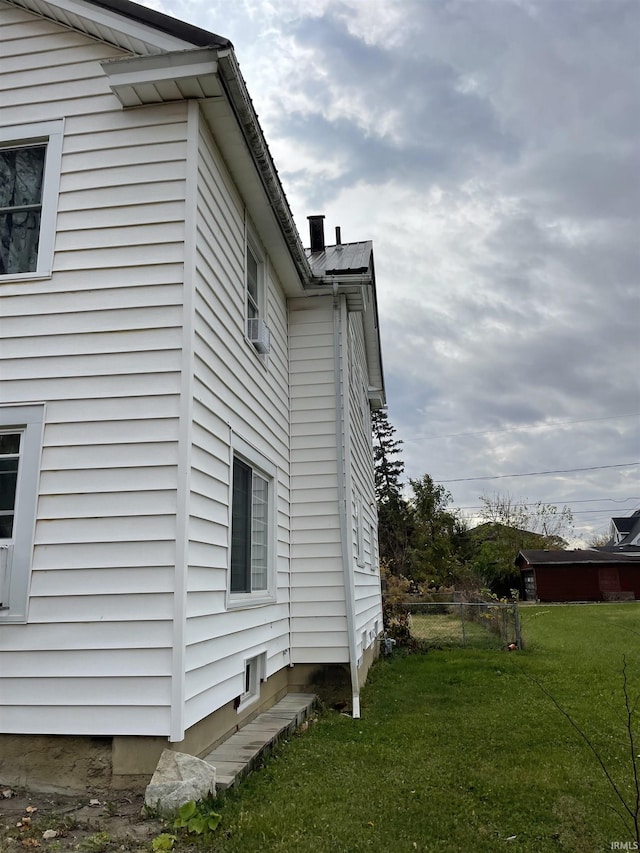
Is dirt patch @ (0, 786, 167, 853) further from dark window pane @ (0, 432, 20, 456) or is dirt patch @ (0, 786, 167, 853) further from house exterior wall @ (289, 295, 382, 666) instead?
house exterior wall @ (289, 295, 382, 666)

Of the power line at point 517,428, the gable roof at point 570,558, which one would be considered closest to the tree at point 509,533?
the gable roof at point 570,558

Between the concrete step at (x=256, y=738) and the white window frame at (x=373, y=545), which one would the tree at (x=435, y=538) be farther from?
the concrete step at (x=256, y=738)

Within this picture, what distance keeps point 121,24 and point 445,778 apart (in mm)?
6526

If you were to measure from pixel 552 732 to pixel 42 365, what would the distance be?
586 cm

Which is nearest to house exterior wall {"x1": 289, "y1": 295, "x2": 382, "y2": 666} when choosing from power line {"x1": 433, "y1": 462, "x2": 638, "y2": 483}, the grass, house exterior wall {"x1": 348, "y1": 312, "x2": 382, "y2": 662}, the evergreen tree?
house exterior wall {"x1": 348, "y1": 312, "x2": 382, "y2": 662}

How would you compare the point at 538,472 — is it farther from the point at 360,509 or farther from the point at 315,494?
the point at 315,494

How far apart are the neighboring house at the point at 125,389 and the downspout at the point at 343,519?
127cm

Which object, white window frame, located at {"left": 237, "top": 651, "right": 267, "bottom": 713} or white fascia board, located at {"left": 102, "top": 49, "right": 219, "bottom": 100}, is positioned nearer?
white fascia board, located at {"left": 102, "top": 49, "right": 219, "bottom": 100}

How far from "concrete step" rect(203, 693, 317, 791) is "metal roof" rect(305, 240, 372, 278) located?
519 cm

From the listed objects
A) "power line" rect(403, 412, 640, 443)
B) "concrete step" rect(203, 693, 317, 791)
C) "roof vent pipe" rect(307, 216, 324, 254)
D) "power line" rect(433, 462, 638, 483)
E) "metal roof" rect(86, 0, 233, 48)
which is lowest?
"concrete step" rect(203, 693, 317, 791)

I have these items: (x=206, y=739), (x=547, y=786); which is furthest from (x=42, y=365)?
Result: (x=547, y=786)

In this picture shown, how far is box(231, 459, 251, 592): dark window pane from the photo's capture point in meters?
5.44

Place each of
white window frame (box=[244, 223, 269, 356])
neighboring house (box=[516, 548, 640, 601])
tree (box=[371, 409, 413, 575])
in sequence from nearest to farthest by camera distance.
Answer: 1. white window frame (box=[244, 223, 269, 356])
2. neighboring house (box=[516, 548, 640, 601])
3. tree (box=[371, 409, 413, 575])

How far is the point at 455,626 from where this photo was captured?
15336 mm
